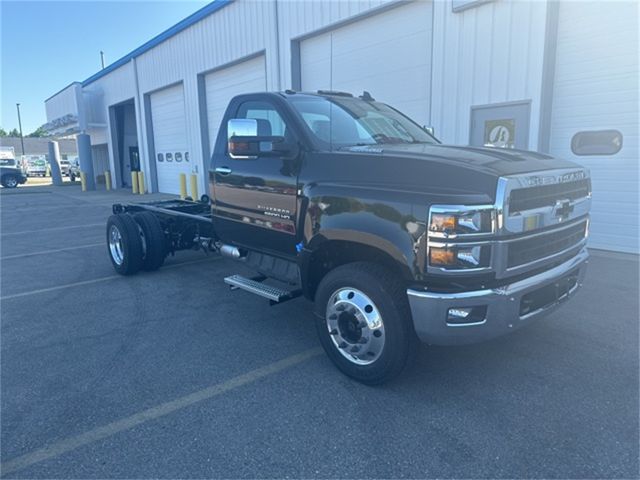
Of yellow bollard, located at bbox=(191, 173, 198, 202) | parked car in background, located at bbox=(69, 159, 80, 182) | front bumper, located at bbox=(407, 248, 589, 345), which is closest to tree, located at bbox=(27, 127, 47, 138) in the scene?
parked car in background, located at bbox=(69, 159, 80, 182)

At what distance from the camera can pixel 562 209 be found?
3119 millimetres

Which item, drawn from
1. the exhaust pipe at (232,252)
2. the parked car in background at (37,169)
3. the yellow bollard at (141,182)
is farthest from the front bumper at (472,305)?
the parked car in background at (37,169)

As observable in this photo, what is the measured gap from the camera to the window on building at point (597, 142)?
681cm

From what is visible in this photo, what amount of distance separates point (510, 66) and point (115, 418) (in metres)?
7.64

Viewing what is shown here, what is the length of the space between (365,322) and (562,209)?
1612mm

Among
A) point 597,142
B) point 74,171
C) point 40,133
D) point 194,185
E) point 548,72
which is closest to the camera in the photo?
point 597,142

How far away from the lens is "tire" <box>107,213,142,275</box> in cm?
608

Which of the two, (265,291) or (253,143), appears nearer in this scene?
(253,143)

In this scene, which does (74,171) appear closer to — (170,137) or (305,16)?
(170,137)

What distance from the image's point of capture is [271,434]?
2695mm

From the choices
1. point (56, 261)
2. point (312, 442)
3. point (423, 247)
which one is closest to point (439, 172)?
point (423, 247)

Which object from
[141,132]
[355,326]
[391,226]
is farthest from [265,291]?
[141,132]

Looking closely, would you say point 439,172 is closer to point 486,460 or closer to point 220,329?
point 486,460

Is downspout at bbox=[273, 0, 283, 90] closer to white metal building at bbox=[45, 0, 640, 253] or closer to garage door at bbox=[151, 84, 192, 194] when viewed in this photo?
white metal building at bbox=[45, 0, 640, 253]
